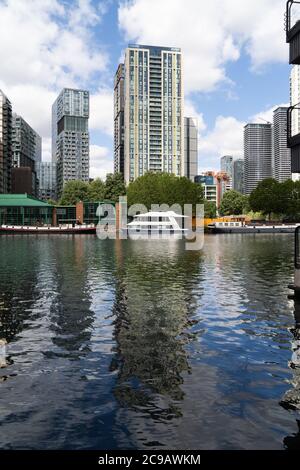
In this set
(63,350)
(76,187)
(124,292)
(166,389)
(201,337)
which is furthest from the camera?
(76,187)

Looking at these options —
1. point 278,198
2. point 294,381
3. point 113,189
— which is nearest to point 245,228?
point 278,198

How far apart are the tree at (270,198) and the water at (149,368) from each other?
12793 cm

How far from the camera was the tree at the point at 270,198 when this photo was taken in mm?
150000

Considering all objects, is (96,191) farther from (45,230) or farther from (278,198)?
(278,198)

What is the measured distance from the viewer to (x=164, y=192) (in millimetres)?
140750

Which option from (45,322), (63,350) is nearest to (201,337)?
(63,350)

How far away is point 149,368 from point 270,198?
144 meters

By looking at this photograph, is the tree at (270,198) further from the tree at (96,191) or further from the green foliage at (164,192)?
the tree at (96,191)

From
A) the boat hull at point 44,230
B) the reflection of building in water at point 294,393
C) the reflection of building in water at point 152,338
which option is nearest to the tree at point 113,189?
the boat hull at point 44,230

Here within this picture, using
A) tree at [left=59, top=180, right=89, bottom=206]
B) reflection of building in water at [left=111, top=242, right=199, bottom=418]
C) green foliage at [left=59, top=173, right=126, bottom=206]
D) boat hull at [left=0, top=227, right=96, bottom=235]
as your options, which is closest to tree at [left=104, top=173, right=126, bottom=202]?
green foliage at [left=59, top=173, right=126, bottom=206]

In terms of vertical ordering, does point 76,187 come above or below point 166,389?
above
